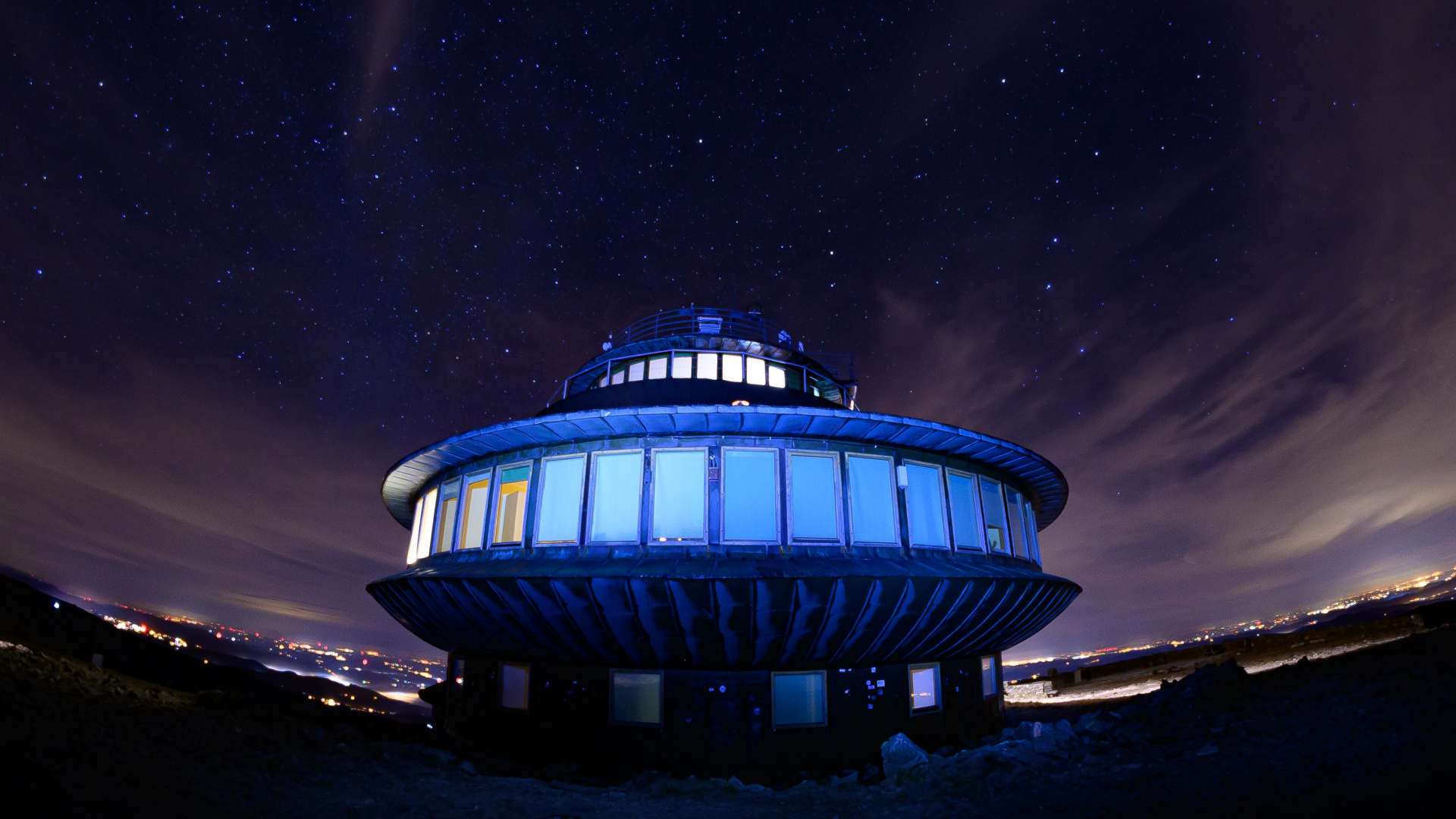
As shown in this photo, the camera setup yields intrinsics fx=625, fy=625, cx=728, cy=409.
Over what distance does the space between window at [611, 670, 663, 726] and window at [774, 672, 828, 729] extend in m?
2.35

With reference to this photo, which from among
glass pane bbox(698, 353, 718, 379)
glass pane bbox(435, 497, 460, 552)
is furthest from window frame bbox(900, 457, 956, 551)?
glass pane bbox(435, 497, 460, 552)

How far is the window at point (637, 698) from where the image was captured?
12.5 metres

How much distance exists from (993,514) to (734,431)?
7.47 meters

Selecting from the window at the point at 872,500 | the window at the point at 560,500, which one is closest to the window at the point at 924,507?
the window at the point at 872,500

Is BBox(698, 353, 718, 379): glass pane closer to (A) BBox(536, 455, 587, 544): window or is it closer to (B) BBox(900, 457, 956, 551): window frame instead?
(A) BBox(536, 455, 587, 544): window

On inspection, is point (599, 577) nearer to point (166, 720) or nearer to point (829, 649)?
point (829, 649)

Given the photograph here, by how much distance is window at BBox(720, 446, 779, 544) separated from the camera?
498 inches

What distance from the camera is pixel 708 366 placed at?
19.7 metres

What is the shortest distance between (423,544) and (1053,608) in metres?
16.8

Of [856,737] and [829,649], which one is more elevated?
[829,649]

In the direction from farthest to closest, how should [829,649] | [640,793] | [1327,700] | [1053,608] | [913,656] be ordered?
1. [1053,608]
2. [913,656]
3. [829,649]
4. [640,793]
5. [1327,700]

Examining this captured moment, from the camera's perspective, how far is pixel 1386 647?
12.8 metres

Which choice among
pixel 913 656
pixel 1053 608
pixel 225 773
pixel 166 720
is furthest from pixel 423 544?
pixel 1053 608

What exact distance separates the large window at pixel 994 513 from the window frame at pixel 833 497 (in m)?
4.46
